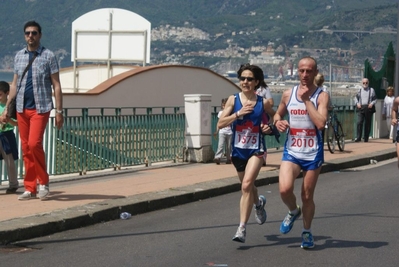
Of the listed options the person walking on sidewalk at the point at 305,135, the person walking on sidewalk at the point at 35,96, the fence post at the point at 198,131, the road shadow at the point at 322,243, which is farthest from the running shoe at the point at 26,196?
the fence post at the point at 198,131

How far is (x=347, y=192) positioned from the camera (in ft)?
46.6

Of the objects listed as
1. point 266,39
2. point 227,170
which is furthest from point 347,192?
point 266,39

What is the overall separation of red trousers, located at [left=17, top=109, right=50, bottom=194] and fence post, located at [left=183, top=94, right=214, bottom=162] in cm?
678

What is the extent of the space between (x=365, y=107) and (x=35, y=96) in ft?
53.8

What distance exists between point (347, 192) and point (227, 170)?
8.83 feet

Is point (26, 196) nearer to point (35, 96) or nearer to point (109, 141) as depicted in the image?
point (35, 96)

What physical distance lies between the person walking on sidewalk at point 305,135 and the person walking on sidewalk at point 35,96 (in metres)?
3.28

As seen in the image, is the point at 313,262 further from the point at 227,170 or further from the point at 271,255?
the point at 227,170

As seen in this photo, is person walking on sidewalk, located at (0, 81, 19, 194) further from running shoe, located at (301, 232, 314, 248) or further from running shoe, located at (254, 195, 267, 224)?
running shoe, located at (301, 232, 314, 248)

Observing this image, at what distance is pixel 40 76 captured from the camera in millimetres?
11203

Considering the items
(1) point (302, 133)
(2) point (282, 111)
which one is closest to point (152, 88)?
(2) point (282, 111)

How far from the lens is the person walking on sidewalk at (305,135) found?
29.1 ft

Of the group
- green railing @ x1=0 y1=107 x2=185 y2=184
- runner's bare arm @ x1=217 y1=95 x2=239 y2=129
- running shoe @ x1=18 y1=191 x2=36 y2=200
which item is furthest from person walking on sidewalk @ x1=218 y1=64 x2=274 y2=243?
green railing @ x1=0 y1=107 x2=185 y2=184

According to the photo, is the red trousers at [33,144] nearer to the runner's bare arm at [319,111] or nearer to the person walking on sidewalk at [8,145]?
the person walking on sidewalk at [8,145]
